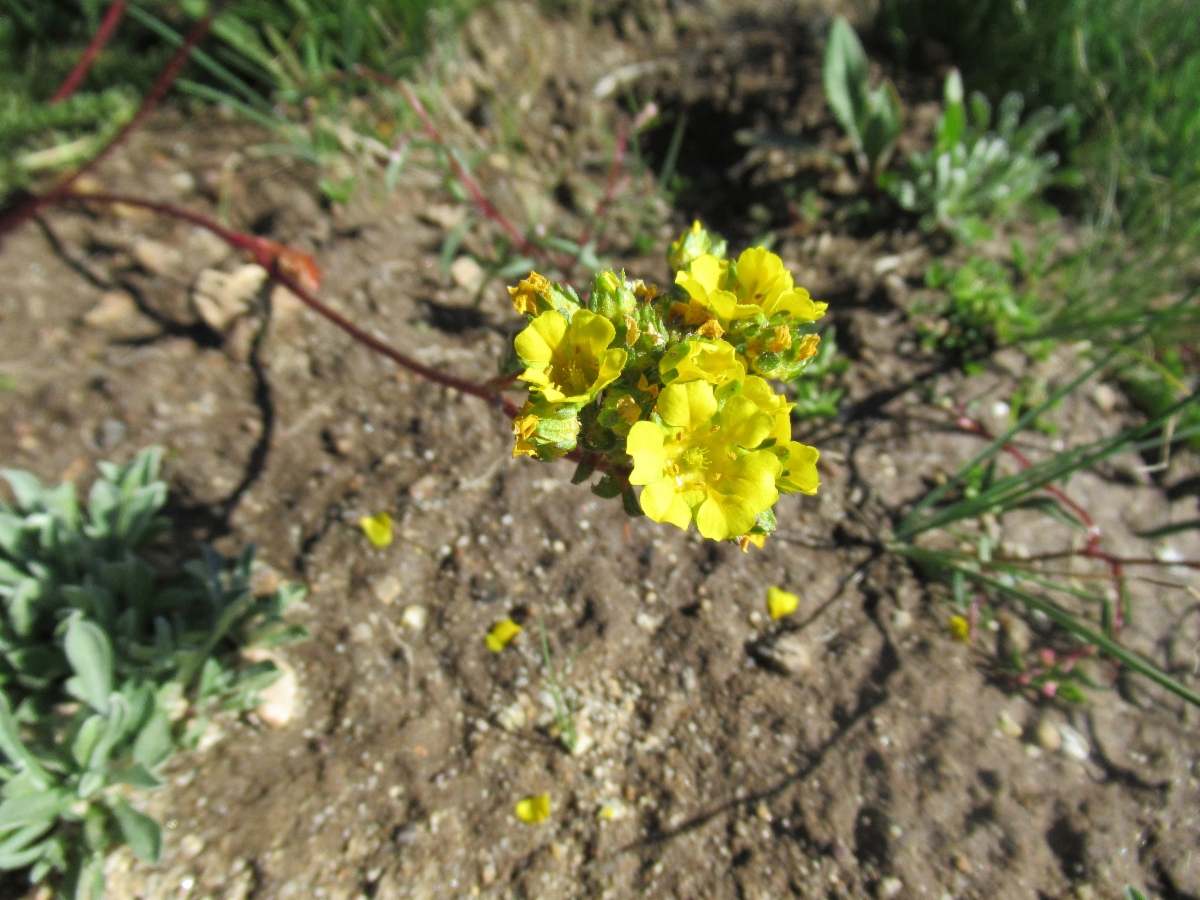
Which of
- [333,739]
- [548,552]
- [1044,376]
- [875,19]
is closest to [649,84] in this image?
[875,19]

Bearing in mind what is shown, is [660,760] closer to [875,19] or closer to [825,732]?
[825,732]

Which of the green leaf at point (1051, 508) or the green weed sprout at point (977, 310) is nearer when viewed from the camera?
the green leaf at point (1051, 508)

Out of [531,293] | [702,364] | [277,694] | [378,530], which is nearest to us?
[702,364]

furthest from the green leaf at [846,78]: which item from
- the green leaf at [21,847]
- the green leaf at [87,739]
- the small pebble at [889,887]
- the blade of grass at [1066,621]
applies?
the green leaf at [21,847]

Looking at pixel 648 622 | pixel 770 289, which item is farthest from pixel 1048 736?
pixel 770 289

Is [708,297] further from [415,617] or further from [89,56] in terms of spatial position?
[89,56]

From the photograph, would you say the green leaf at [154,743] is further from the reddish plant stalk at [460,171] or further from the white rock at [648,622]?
the reddish plant stalk at [460,171]
